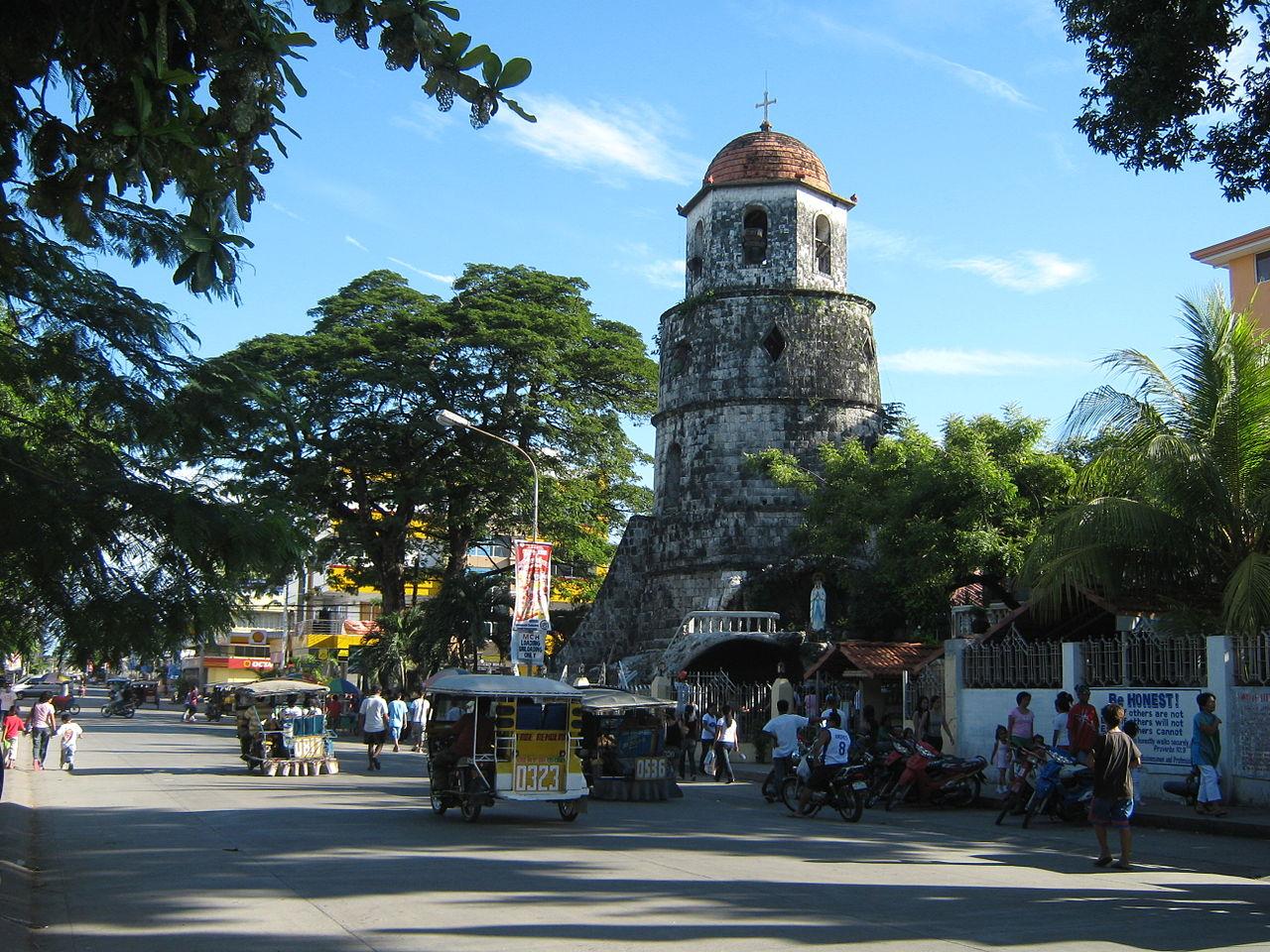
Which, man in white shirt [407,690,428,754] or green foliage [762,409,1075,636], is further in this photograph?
man in white shirt [407,690,428,754]

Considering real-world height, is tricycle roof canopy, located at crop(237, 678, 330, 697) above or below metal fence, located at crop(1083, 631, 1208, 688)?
Result: below

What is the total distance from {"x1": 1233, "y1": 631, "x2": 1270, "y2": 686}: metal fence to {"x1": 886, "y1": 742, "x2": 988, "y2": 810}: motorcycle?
3418 millimetres

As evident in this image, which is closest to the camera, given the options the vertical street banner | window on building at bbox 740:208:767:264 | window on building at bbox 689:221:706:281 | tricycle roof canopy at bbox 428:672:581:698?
tricycle roof canopy at bbox 428:672:581:698

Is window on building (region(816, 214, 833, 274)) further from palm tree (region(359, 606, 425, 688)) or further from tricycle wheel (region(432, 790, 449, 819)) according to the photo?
tricycle wheel (region(432, 790, 449, 819))

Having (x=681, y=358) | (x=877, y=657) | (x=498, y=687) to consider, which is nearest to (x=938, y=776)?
(x=498, y=687)

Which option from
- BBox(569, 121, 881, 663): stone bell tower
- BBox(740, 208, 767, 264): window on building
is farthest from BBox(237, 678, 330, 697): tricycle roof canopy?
BBox(740, 208, 767, 264): window on building

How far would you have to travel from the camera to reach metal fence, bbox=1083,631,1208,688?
1655 centimetres

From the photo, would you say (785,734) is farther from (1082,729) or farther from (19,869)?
(19,869)

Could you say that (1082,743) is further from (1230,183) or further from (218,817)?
(218,817)

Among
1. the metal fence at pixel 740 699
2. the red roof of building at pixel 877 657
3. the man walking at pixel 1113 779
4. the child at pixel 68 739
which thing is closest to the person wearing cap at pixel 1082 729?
the man walking at pixel 1113 779

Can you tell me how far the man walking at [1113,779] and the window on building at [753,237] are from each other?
27.0 m

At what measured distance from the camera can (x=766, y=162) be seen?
36688 millimetres

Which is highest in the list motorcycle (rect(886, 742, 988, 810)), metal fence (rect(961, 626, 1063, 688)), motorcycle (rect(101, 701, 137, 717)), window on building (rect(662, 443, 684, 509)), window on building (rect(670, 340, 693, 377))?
window on building (rect(670, 340, 693, 377))

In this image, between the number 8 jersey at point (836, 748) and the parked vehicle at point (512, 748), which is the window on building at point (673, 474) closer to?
the number 8 jersey at point (836, 748)
